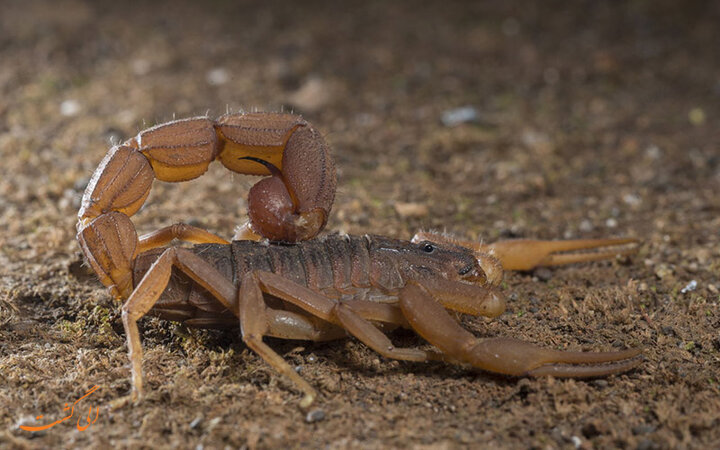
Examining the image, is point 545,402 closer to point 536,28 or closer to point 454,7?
point 536,28

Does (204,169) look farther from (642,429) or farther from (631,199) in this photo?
(631,199)

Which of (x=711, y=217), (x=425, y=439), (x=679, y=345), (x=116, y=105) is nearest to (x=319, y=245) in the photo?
(x=425, y=439)

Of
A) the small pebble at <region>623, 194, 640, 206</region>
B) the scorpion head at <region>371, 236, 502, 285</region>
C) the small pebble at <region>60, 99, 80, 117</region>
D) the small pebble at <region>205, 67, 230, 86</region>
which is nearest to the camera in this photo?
the scorpion head at <region>371, 236, 502, 285</region>

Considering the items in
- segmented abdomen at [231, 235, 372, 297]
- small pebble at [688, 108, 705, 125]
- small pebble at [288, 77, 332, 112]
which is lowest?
small pebble at [688, 108, 705, 125]

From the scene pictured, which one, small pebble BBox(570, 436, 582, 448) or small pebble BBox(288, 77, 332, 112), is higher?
small pebble BBox(288, 77, 332, 112)

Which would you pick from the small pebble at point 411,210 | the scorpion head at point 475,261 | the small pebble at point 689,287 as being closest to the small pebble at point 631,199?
the small pebble at point 689,287

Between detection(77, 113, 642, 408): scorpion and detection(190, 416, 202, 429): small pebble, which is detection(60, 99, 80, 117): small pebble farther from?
detection(190, 416, 202, 429): small pebble

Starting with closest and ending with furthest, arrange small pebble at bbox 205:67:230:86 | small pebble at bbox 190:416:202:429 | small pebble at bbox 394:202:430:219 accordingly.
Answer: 1. small pebble at bbox 190:416:202:429
2. small pebble at bbox 394:202:430:219
3. small pebble at bbox 205:67:230:86

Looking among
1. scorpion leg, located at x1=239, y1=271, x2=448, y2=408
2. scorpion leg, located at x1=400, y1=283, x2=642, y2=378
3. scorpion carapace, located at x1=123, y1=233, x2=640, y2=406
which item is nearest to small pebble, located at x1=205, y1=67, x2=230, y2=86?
scorpion carapace, located at x1=123, y1=233, x2=640, y2=406
